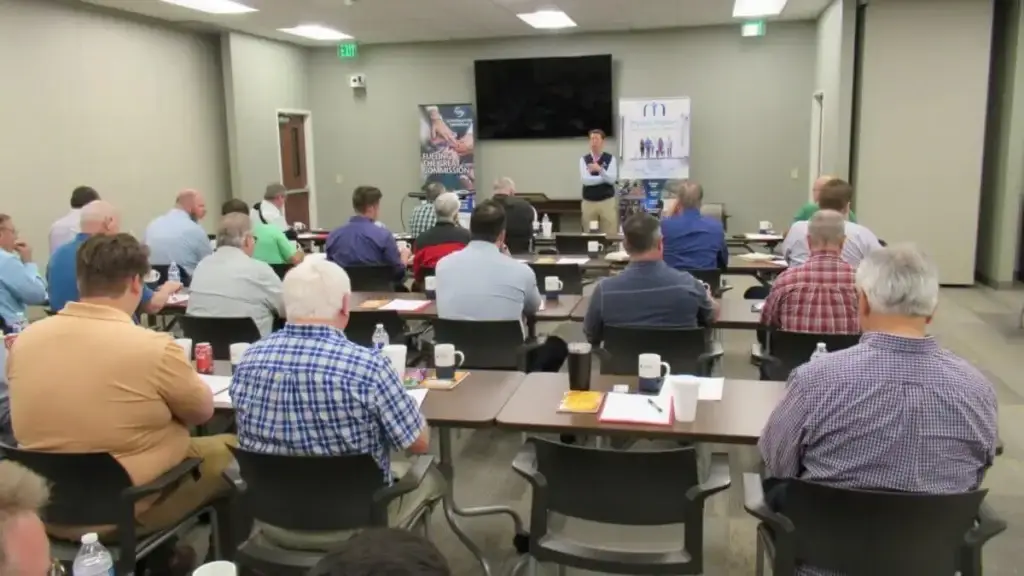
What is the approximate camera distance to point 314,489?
224 centimetres

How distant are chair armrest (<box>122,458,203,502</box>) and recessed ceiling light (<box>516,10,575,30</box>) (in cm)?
759

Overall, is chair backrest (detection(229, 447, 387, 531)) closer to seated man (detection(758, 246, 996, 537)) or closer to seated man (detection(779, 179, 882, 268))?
seated man (detection(758, 246, 996, 537))

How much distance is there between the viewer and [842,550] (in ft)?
6.50

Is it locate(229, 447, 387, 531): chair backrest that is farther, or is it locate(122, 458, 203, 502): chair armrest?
locate(122, 458, 203, 502): chair armrest

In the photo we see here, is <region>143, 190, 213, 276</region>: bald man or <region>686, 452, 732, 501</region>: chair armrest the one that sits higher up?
<region>143, 190, 213, 276</region>: bald man

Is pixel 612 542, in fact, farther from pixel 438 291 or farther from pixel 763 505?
pixel 438 291

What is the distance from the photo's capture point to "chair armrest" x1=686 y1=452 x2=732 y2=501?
2.14 metres

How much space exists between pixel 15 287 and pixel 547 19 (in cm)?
682

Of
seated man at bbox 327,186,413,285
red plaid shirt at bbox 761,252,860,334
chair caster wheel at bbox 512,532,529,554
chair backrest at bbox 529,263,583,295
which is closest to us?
chair caster wheel at bbox 512,532,529,554

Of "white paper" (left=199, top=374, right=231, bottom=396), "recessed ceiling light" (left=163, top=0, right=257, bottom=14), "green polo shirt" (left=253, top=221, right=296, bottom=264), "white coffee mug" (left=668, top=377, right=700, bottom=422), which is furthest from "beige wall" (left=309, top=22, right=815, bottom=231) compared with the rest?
"white coffee mug" (left=668, top=377, right=700, bottom=422)

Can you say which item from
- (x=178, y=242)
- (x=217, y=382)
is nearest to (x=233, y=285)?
(x=217, y=382)

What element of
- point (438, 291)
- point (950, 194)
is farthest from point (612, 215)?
point (438, 291)

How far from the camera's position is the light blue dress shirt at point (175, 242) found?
20.5 feet

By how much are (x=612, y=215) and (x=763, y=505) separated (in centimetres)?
824
